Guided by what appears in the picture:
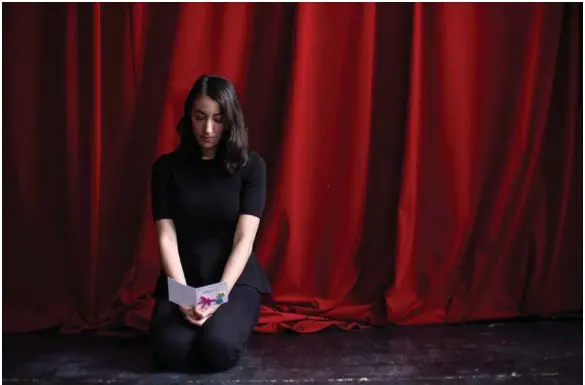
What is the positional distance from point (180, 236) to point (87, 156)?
584 mm

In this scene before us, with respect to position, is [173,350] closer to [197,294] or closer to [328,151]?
[197,294]

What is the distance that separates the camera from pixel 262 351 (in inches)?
95.0

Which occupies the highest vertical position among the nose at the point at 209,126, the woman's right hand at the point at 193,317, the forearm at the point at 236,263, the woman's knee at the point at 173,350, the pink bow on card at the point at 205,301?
the nose at the point at 209,126

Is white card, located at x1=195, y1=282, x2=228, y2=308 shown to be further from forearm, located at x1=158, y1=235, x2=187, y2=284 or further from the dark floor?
the dark floor

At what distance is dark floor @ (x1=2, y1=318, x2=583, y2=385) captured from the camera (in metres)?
2.18

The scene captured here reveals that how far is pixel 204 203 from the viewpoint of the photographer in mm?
2256

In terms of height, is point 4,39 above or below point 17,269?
above

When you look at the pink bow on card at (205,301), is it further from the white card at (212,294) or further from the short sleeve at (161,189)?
the short sleeve at (161,189)

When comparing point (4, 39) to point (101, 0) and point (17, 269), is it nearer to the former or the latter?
point (101, 0)

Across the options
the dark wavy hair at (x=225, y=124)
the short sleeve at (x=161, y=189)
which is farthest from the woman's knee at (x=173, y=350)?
the dark wavy hair at (x=225, y=124)

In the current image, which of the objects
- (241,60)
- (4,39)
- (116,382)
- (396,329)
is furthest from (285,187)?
(4,39)

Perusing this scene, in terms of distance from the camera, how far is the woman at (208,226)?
2.15 m

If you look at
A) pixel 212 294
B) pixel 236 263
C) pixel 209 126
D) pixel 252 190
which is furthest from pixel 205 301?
pixel 209 126

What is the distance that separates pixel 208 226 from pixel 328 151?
2.10 feet
